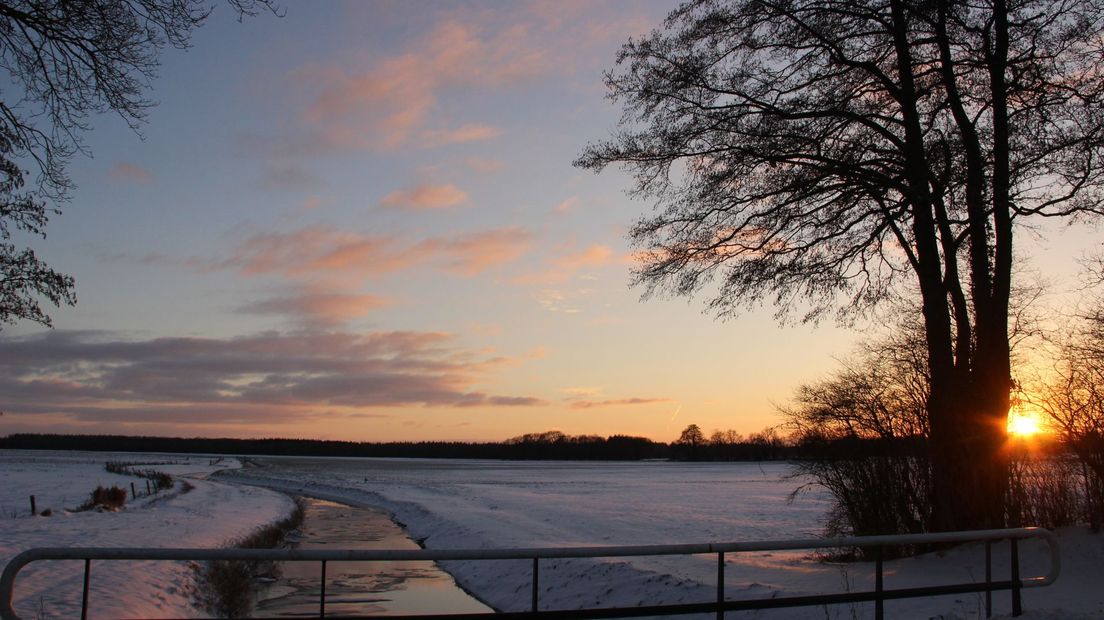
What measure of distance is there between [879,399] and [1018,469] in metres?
2.70

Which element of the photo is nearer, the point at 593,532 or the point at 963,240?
the point at 963,240

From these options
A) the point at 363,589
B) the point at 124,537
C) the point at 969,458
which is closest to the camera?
the point at 969,458

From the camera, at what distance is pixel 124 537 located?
2300 centimetres

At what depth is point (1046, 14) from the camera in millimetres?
13070

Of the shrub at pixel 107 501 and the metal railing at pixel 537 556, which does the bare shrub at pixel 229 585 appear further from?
the shrub at pixel 107 501

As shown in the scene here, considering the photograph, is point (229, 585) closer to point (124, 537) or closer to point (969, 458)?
point (124, 537)

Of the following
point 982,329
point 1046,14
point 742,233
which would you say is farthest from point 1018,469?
point 1046,14

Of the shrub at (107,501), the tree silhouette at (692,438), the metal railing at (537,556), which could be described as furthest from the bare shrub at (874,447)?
the tree silhouette at (692,438)

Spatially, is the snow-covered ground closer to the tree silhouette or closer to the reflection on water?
the reflection on water

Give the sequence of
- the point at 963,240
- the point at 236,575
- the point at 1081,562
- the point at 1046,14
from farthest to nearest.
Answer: the point at 236,575 < the point at 963,240 < the point at 1046,14 < the point at 1081,562

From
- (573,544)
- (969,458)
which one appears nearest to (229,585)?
(573,544)

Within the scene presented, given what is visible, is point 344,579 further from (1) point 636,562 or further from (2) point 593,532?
(2) point 593,532

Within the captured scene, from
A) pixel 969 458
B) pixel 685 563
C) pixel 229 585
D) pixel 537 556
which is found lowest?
pixel 229 585

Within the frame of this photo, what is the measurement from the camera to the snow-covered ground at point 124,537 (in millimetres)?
13445
